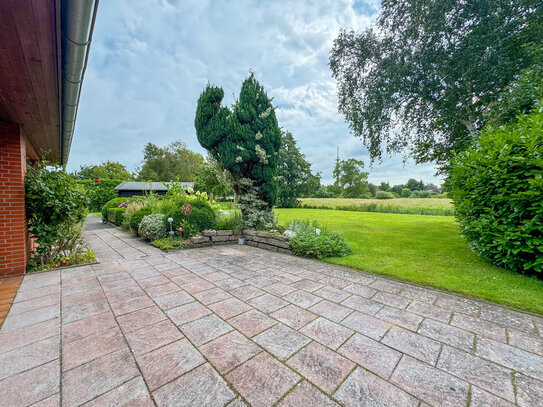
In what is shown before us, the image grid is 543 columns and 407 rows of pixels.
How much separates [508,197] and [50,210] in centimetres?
769

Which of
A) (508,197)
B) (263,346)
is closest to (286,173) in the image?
(508,197)

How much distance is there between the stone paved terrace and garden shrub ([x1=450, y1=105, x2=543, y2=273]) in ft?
4.99

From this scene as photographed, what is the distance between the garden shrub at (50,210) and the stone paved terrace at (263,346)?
1042 mm

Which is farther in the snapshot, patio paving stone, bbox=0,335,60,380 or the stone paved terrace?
patio paving stone, bbox=0,335,60,380

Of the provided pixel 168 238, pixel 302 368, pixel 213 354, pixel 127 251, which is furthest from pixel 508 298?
pixel 127 251

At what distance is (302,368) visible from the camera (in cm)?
152

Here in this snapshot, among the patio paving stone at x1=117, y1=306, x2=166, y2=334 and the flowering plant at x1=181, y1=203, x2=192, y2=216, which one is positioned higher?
the flowering plant at x1=181, y1=203, x2=192, y2=216

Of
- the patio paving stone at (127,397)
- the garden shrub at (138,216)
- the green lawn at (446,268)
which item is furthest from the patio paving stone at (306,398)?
Result: the garden shrub at (138,216)

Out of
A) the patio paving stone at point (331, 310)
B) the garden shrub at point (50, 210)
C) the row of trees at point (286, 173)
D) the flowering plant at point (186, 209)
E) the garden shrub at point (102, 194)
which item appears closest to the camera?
the patio paving stone at point (331, 310)

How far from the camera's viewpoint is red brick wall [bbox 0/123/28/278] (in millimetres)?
3489

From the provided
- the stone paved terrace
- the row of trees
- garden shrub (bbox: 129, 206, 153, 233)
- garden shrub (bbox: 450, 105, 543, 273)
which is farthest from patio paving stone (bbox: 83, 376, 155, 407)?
the row of trees

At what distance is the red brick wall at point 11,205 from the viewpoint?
11.4 feet

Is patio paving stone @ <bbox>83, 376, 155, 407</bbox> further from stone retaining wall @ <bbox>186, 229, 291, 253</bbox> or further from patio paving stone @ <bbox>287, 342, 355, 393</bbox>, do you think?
stone retaining wall @ <bbox>186, 229, 291, 253</bbox>

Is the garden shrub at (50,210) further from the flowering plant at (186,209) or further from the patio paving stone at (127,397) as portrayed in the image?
the patio paving stone at (127,397)
